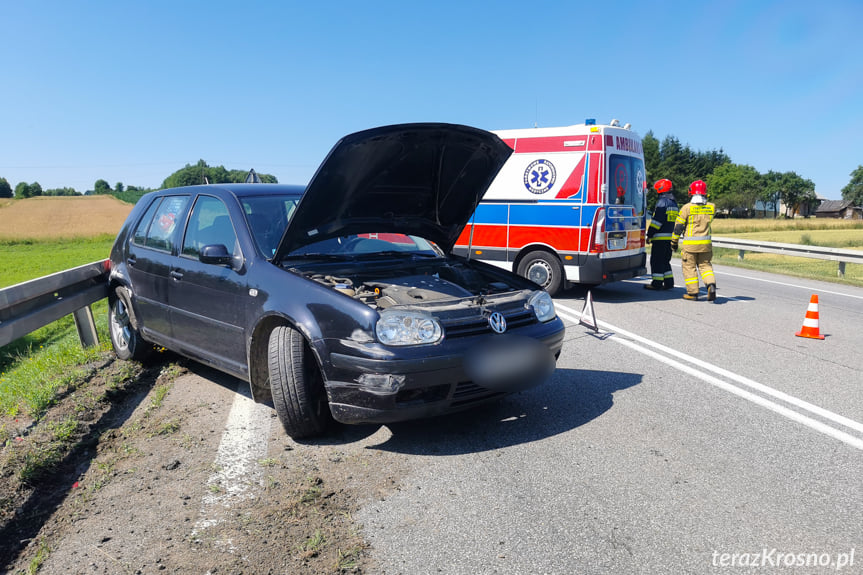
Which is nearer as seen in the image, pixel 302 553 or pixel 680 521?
pixel 302 553

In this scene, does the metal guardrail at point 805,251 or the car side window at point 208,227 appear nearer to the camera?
the car side window at point 208,227

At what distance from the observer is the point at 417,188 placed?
16.6 feet

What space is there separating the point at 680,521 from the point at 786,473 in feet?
3.05

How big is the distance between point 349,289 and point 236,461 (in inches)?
49.6

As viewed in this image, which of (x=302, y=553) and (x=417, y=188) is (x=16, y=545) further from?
(x=417, y=188)

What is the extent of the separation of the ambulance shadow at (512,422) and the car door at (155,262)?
8.13 ft

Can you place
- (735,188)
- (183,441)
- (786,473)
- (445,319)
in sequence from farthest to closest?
(735,188), (183,441), (445,319), (786,473)

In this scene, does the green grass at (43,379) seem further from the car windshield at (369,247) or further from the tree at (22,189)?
the tree at (22,189)

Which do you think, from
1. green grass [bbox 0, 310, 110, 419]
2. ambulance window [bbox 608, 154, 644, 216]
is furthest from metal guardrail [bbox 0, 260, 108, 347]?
ambulance window [bbox 608, 154, 644, 216]

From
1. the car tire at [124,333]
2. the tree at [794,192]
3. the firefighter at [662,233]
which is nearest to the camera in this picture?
the car tire at [124,333]

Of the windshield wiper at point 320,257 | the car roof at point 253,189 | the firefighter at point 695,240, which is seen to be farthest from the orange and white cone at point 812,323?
the car roof at point 253,189

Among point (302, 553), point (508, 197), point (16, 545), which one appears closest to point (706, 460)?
point (302, 553)

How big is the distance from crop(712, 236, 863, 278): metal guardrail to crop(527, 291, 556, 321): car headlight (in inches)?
524

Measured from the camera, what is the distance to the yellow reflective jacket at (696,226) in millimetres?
9789
